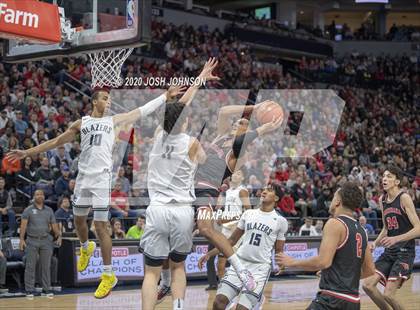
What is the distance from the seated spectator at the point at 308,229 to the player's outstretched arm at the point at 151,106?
11.1 meters

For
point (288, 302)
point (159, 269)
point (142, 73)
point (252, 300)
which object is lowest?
point (288, 302)

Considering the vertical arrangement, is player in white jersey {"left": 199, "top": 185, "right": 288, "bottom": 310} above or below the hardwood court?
above

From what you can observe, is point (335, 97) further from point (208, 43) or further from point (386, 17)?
point (386, 17)

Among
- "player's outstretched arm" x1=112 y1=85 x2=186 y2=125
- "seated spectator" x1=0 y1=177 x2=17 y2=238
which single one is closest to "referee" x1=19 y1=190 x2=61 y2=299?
"seated spectator" x1=0 y1=177 x2=17 y2=238

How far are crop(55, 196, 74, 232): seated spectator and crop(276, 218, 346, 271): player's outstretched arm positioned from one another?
30.3 ft

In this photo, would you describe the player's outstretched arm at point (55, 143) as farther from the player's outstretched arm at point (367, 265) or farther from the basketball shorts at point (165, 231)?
the player's outstretched arm at point (367, 265)

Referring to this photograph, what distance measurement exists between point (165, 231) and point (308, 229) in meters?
12.1

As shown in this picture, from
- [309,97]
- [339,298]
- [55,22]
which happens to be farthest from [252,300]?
[309,97]

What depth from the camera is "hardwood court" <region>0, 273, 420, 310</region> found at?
12.6 metres

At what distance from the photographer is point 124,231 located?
A: 16641mm

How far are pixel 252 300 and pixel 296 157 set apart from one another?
14653mm

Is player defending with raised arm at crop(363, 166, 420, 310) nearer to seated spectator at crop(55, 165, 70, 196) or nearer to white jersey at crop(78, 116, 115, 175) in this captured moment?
white jersey at crop(78, 116, 115, 175)

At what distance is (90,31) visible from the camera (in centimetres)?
963

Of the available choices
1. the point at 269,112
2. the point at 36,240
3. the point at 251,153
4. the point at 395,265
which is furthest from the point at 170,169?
the point at 251,153
